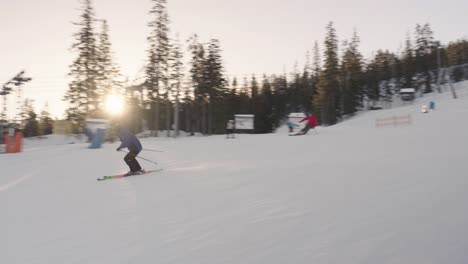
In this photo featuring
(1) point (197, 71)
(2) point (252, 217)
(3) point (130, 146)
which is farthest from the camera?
(1) point (197, 71)

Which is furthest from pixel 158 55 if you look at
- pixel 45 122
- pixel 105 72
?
pixel 45 122

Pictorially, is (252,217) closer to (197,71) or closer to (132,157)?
(132,157)

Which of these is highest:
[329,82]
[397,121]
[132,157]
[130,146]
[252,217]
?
[329,82]

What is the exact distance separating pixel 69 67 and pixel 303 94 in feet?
154

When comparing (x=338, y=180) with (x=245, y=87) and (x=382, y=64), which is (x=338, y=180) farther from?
(x=382, y=64)

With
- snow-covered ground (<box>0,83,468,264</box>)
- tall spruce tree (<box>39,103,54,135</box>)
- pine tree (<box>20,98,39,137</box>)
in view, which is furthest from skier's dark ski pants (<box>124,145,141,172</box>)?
tall spruce tree (<box>39,103,54,135</box>)

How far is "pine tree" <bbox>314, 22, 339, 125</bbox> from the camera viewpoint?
55062 millimetres

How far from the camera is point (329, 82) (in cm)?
5562

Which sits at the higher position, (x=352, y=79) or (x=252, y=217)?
(x=352, y=79)

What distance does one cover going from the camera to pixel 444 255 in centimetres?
397

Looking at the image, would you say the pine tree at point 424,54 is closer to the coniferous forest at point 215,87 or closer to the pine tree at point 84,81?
Result: the coniferous forest at point 215,87

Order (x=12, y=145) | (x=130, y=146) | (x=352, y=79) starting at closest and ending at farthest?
→ 1. (x=130, y=146)
2. (x=12, y=145)
3. (x=352, y=79)

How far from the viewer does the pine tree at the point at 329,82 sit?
55062 mm

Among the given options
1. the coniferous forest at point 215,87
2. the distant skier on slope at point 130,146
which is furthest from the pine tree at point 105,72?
the distant skier on slope at point 130,146
